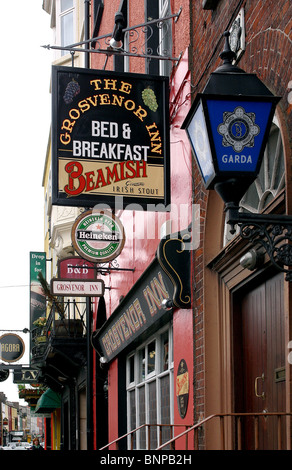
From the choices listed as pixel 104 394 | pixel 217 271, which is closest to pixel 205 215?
pixel 217 271

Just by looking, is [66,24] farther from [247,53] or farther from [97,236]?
[247,53]

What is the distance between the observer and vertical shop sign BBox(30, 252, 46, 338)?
108 ft

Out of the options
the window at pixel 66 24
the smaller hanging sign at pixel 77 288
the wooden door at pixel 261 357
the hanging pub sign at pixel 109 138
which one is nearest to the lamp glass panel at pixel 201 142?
the wooden door at pixel 261 357

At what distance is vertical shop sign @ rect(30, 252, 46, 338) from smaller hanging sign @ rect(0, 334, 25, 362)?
2.39 m

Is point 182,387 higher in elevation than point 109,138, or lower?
lower

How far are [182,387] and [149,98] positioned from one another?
10.2ft

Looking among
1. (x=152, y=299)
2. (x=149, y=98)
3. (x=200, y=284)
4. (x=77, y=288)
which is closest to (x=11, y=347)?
(x=77, y=288)

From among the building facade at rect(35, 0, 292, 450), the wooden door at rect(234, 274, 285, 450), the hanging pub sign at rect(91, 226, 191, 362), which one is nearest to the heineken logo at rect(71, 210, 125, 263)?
the building facade at rect(35, 0, 292, 450)

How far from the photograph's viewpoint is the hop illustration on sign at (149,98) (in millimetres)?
8266

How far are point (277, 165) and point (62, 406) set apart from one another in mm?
23663

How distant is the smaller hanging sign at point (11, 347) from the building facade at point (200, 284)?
17.2 m

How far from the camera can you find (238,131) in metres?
4.56

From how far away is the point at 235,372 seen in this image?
6988 mm

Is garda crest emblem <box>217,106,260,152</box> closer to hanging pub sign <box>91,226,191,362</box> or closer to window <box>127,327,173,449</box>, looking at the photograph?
hanging pub sign <box>91,226,191,362</box>
